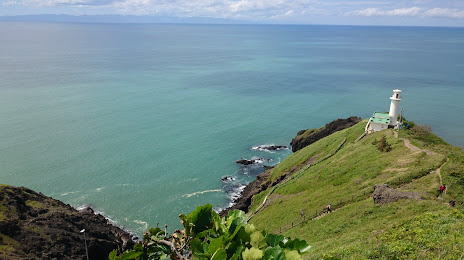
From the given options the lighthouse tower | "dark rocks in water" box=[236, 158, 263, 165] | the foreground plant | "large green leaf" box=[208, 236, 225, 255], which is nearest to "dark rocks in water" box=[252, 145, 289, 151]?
"dark rocks in water" box=[236, 158, 263, 165]

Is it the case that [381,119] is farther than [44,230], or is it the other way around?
[381,119]

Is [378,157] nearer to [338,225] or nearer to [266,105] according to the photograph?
[338,225]

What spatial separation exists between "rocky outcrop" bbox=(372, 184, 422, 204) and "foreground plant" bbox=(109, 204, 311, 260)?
27287mm

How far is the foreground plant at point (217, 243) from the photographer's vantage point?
249 inches

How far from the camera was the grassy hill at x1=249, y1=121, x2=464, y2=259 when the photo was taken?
18.9m

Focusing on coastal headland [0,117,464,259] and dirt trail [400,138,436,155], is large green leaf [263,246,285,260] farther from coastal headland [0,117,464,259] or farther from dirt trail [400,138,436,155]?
dirt trail [400,138,436,155]

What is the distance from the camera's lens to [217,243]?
638 centimetres

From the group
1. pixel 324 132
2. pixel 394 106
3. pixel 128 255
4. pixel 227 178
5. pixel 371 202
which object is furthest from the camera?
pixel 324 132

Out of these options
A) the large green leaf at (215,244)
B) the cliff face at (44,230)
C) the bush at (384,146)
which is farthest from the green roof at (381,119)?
the large green leaf at (215,244)

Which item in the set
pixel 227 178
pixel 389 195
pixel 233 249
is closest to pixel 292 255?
pixel 233 249

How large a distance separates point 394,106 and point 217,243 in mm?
56320

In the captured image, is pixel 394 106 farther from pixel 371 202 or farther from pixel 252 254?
pixel 252 254

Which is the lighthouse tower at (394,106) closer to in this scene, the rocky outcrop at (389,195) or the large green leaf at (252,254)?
the rocky outcrop at (389,195)

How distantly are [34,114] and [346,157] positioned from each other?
308ft
